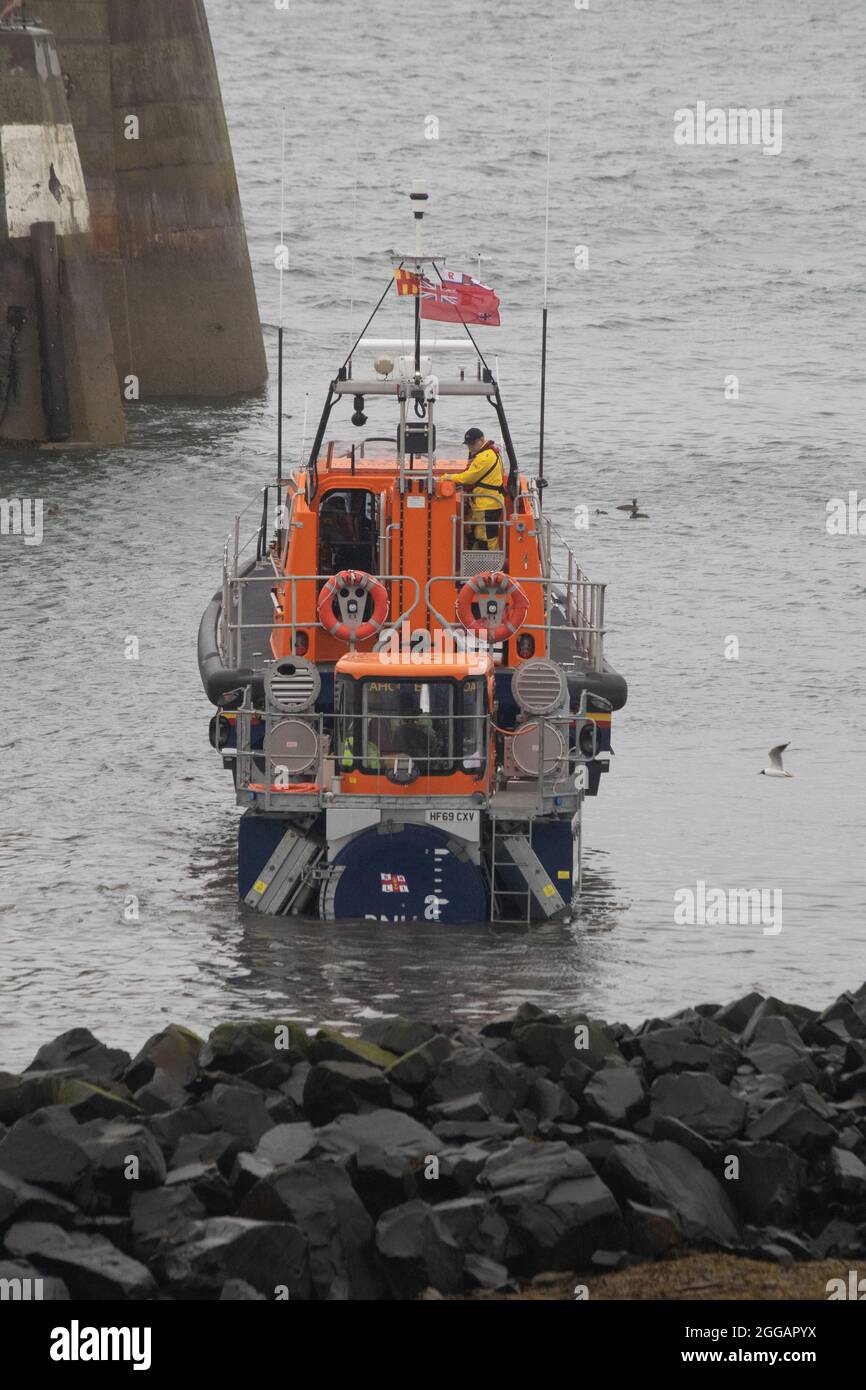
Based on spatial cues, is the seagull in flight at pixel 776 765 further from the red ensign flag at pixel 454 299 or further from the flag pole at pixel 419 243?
the flag pole at pixel 419 243

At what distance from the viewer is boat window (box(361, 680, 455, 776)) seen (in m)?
17.2

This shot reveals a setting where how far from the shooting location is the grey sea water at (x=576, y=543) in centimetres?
1756

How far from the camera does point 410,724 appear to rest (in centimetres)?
1725

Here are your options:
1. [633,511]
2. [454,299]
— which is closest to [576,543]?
[633,511]

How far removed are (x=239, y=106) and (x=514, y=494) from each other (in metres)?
55.1

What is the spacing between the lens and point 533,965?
56.9ft

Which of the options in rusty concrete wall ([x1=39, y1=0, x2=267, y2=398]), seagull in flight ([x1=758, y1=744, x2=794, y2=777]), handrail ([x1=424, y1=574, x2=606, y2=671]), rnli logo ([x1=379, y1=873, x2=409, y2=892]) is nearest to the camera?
rnli logo ([x1=379, y1=873, x2=409, y2=892])

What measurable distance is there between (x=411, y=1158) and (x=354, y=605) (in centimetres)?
764

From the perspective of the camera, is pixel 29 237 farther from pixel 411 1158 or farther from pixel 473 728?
pixel 411 1158

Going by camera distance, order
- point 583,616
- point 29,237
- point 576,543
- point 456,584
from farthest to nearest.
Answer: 1. point 29,237
2. point 576,543
3. point 583,616
4. point 456,584

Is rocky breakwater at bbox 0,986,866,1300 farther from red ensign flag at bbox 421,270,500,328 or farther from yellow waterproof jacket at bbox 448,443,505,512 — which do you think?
red ensign flag at bbox 421,270,500,328

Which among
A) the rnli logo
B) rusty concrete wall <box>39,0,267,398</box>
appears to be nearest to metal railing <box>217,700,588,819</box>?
the rnli logo

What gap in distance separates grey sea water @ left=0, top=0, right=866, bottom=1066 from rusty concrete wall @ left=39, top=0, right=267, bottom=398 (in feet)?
4.20
